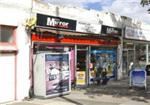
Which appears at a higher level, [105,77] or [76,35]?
[76,35]

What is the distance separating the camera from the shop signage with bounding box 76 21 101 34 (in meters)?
22.2

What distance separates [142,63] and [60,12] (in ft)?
48.8

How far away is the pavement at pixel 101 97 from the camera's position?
646 inches

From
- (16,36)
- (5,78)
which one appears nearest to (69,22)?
(16,36)

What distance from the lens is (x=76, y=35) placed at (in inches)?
847

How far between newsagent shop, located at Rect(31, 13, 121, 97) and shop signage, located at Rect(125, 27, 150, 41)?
200 centimetres

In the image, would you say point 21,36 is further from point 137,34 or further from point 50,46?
point 137,34

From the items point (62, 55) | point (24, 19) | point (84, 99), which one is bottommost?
point (84, 99)

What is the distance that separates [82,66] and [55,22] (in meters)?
4.18

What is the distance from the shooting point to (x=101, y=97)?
A: 1805 cm

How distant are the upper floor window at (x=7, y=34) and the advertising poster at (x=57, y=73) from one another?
1.73m

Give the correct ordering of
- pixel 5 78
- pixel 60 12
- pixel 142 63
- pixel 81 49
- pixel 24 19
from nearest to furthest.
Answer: pixel 5 78 → pixel 24 19 → pixel 60 12 → pixel 81 49 → pixel 142 63

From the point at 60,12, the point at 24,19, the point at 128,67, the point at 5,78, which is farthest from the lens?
the point at 128,67

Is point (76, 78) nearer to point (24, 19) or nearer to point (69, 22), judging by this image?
point (69, 22)
